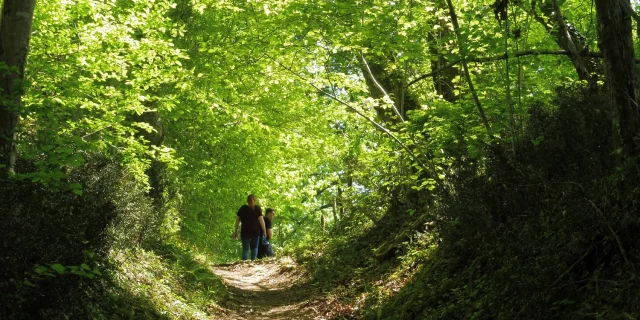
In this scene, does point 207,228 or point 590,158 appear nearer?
point 590,158

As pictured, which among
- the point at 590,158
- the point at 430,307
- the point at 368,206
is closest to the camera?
the point at 590,158

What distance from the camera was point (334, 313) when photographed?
992cm

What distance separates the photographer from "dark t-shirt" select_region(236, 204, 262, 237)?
60.6 ft

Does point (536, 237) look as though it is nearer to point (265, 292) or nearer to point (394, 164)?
point (394, 164)

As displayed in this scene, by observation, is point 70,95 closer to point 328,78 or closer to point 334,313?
point 328,78

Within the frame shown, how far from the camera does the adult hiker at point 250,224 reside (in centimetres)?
1848

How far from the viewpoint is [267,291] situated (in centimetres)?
1388

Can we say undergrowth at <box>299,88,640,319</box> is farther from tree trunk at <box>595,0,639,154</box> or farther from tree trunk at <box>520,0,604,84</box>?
tree trunk at <box>520,0,604,84</box>

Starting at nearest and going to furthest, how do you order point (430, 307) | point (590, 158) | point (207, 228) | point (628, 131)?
point (628, 131), point (590, 158), point (430, 307), point (207, 228)

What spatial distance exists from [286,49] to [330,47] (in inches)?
32.1

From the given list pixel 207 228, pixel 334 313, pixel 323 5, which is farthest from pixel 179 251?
pixel 207 228

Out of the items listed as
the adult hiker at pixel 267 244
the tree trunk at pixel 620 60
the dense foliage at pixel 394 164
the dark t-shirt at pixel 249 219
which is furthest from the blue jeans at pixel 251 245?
the tree trunk at pixel 620 60

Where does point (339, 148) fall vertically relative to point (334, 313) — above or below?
above

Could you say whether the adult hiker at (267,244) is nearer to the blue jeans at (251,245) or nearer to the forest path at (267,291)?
the blue jeans at (251,245)
